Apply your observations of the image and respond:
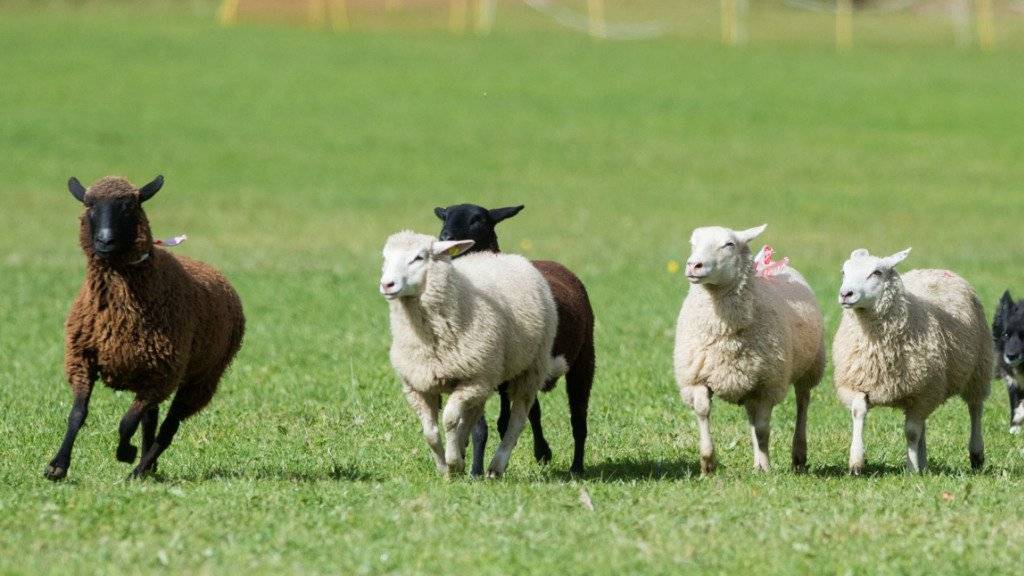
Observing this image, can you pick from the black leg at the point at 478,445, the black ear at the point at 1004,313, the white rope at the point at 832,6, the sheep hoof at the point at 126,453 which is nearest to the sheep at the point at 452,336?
the black leg at the point at 478,445

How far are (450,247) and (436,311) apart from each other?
399mm

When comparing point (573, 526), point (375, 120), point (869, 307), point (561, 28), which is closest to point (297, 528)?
Answer: point (573, 526)

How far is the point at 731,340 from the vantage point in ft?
32.1

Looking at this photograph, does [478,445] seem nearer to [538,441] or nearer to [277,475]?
[538,441]

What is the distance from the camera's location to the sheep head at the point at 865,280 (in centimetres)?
978

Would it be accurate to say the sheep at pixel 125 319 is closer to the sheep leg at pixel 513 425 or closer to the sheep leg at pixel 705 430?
the sheep leg at pixel 513 425

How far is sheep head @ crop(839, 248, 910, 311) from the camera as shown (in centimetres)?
978

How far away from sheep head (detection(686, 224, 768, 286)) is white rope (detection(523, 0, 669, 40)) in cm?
4366

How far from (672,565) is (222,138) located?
104 ft

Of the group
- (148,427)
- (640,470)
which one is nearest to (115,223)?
(148,427)

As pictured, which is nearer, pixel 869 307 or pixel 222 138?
pixel 869 307

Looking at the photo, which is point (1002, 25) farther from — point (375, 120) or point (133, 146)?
point (133, 146)

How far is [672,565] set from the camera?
23.5 feet

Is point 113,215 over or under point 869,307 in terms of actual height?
over
